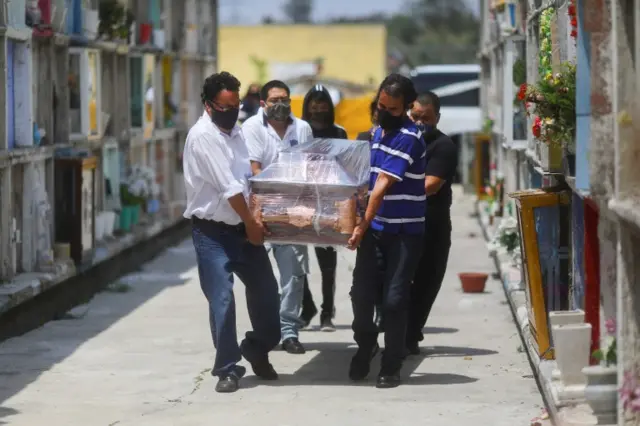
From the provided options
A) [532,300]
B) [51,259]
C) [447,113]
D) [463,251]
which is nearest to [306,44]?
[447,113]

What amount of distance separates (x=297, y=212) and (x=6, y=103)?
13.8 ft

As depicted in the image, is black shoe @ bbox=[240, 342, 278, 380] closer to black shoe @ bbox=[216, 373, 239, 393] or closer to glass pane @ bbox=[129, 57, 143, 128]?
black shoe @ bbox=[216, 373, 239, 393]

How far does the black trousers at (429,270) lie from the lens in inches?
452

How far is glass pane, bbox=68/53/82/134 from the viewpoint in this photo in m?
16.7

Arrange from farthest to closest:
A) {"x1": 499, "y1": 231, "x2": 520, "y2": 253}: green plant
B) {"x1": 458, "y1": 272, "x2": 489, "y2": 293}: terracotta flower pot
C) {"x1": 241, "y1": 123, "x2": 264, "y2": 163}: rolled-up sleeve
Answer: {"x1": 458, "y1": 272, "x2": 489, "y2": 293}: terracotta flower pot → {"x1": 499, "y1": 231, "x2": 520, "y2": 253}: green plant → {"x1": 241, "y1": 123, "x2": 264, "y2": 163}: rolled-up sleeve

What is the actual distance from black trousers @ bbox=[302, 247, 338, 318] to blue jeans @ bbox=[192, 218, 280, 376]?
201cm

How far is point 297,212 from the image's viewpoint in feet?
32.8

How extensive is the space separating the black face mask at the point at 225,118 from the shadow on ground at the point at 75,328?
2.22 metres

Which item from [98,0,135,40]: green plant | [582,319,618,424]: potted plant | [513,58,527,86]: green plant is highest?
[98,0,135,40]: green plant

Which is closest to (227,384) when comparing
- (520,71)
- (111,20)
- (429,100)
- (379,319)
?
(379,319)

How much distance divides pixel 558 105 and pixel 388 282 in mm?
1712

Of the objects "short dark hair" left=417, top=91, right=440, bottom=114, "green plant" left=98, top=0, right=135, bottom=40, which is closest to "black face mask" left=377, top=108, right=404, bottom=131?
"short dark hair" left=417, top=91, right=440, bottom=114

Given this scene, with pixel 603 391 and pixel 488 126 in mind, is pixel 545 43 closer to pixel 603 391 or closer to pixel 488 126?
pixel 603 391

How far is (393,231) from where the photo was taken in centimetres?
1011
